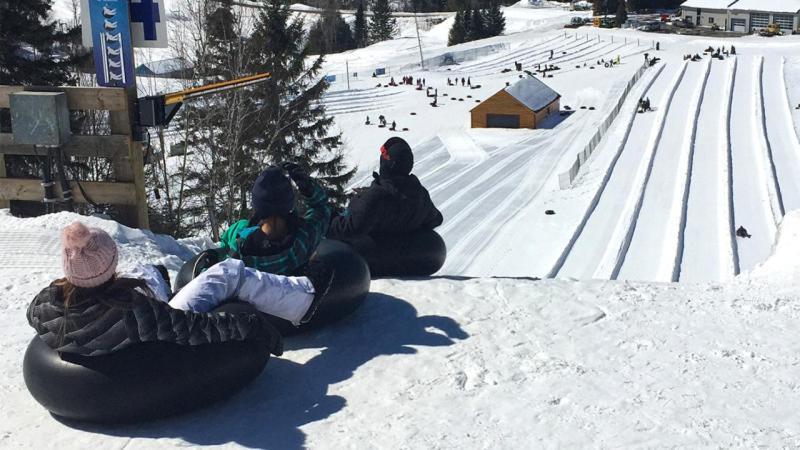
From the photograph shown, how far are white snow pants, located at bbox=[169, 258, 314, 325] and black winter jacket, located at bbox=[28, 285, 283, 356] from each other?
13.6 inches

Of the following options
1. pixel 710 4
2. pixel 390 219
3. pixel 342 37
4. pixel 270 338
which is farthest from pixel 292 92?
pixel 342 37

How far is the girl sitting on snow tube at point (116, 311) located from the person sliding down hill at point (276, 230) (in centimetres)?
47

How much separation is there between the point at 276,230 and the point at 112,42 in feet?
13.3

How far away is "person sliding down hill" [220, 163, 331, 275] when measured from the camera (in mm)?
5137

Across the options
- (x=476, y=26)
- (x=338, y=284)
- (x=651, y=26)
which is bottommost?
(x=338, y=284)

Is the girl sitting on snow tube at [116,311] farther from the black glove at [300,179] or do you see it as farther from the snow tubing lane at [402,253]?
the snow tubing lane at [402,253]

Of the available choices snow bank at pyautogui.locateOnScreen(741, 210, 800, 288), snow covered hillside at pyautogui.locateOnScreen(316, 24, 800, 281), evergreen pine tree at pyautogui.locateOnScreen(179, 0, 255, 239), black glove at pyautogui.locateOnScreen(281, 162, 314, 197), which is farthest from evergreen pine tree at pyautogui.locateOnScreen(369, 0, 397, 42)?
black glove at pyautogui.locateOnScreen(281, 162, 314, 197)

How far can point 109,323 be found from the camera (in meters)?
4.03

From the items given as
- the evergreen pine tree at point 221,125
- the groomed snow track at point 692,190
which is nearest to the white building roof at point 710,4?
the groomed snow track at point 692,190

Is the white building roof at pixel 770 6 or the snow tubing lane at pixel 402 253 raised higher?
the white building roof at pixel 770 6

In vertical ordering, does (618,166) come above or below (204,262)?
below

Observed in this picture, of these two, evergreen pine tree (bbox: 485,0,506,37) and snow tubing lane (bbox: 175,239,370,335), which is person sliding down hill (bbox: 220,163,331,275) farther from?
evergreen pine tree (bbox: 485,0,506,37)

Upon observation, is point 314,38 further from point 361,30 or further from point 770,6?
point 361,30

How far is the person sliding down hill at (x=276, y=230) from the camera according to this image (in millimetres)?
5137
